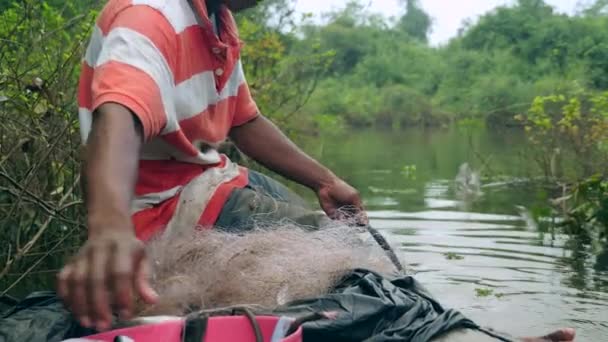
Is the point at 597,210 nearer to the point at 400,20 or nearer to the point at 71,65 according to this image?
the point at 71,65

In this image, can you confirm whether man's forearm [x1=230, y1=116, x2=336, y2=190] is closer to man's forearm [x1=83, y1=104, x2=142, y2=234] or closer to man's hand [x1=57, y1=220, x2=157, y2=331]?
man's forearm [x1=83, y1=104, x2=142, y2=234]

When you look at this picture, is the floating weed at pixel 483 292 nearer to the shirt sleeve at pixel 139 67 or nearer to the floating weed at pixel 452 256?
the floating weed at pixel 452 256

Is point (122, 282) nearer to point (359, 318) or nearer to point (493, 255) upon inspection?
point (359, 318)

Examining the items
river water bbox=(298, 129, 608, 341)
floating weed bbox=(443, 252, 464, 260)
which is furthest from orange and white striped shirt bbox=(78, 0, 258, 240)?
floating weed bbox=(443, 252, 464, 260)

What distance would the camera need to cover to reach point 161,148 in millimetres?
2273

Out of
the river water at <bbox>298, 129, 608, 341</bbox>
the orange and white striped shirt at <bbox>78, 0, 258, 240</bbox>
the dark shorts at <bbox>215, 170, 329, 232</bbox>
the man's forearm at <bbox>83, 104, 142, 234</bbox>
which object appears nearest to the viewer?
the man's forearm at <bbox>83, 104, 142, 234</bbox>

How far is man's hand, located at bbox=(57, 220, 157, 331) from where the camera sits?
1.41m

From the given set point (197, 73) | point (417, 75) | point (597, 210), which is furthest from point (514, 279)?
point (417, 75)

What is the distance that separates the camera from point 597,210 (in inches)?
251

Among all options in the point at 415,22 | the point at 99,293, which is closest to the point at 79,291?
the point at 99,293

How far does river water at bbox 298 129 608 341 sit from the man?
88 centimetres

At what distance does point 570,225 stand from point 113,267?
5794 mm

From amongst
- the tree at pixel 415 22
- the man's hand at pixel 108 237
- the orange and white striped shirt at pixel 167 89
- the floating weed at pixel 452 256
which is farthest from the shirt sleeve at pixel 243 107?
the tree at pixel 415 22

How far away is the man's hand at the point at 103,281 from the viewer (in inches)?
55.6
